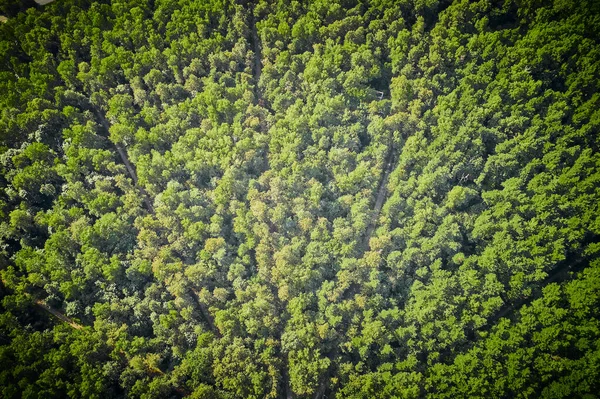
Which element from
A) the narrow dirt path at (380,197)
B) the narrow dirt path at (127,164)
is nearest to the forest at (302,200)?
the narrow dirt path at (380,197)

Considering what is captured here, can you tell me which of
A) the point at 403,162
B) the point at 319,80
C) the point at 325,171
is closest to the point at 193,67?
the point at 319,80

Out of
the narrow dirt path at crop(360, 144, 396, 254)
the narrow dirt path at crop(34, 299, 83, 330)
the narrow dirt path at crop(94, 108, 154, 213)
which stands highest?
the narrow dirt path at crop(94, 108, 154, 213)

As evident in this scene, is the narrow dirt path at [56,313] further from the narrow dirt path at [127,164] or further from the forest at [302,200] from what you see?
the narrow dirt path at [127,164]

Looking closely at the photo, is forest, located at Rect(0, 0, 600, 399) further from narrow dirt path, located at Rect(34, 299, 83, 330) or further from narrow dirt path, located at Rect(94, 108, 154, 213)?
narrow dirt path, located at Rect(94, 108, 154, 213)

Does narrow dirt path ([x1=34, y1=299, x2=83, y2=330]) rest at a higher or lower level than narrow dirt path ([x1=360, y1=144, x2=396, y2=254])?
lower

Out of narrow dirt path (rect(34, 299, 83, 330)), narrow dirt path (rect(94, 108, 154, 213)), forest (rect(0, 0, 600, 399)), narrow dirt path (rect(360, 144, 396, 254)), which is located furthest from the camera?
narrow dirt path (rect(94, 108, 154, 213))

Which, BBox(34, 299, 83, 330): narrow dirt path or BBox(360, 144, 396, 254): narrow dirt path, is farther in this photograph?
BBox(360, 144, 396, 254): narrow dirt path

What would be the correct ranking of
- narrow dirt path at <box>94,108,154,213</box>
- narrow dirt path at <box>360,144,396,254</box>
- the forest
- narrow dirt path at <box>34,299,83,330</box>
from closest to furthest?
the forest → narrow dirt path at <box>34,299,83,330</box> → narrow dirt path at <box>360,144,396,254</box> → narrow dirt path at <box>94,108,154,213</box>

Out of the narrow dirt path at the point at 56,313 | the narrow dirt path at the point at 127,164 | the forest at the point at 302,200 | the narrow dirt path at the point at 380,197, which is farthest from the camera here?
the narrow dirt path at the point at 127,164

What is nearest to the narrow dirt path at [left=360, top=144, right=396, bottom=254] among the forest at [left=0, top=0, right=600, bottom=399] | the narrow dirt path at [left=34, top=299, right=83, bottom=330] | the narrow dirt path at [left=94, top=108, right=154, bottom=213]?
the forest at [left=0, top=0, right=600, bottom=399]
